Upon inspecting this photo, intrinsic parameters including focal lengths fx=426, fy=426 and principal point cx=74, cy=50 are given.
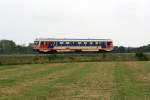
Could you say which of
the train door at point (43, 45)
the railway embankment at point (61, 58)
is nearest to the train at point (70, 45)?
the train door at point (43, 45)

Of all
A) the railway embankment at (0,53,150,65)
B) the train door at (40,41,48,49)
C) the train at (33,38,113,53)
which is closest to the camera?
the railway embankment at (0,53,150,65)

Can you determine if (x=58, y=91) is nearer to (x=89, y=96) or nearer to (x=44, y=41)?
(x=89, y=96)

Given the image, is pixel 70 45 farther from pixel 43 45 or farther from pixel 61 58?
pixel 61 58

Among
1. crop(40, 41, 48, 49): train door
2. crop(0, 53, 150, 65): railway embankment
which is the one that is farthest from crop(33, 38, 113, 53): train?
crop(0, 53, 150, 65): railway embankment

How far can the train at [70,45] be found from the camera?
6862 centimetres

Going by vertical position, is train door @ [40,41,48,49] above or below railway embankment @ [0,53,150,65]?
above

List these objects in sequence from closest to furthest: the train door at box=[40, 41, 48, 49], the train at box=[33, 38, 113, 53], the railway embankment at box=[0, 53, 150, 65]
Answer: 1. the railway embankment at box=[0, 53, 150, 65]
2. the train door at box=[40, 41, 48, 49]
3. the train at box=[33, 38, 113, 53]

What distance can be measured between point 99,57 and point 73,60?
430 centimetres

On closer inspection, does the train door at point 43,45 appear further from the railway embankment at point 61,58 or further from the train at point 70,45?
the railway embankment at point 61,58

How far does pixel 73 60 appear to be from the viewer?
5922 centimetres

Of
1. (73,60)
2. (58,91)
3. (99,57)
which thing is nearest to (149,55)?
(99,57)

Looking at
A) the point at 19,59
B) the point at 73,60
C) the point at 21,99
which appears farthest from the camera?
the point at 73,60

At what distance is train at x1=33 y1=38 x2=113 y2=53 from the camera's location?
225 ft

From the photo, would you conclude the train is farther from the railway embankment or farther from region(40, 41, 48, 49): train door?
the railway embankment
